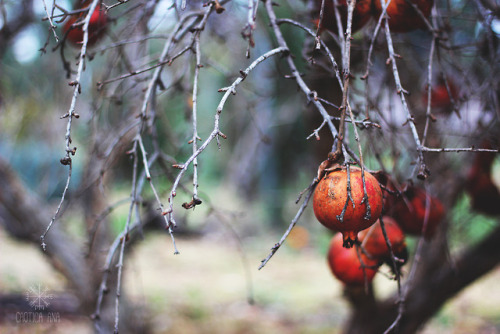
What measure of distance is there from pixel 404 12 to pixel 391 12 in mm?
35

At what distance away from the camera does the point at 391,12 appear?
1128 millimetres

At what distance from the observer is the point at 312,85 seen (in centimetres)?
197

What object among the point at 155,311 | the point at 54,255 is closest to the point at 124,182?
the point at 54,255

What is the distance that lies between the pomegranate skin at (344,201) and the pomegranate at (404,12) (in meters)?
0.50

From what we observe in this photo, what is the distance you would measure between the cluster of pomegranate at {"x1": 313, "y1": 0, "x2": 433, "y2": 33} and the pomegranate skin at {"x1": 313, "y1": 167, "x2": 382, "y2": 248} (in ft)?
1.54

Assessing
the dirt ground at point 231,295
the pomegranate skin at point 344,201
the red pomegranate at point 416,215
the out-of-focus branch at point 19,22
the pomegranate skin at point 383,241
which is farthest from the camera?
the dirt ground at point 231,295

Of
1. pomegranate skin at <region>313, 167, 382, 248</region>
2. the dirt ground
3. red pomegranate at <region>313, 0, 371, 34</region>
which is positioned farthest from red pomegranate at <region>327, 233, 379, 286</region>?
the dirt ground

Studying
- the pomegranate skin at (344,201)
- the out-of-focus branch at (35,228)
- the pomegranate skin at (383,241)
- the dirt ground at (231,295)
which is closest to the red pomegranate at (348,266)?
the pomegranate skin at (383,241)

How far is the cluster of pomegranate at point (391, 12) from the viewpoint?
1104mm

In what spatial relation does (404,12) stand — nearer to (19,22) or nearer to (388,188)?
(388,188)

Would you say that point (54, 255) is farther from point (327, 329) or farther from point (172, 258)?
point (172, 258)

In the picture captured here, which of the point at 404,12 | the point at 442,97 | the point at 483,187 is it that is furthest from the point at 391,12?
the point at 483,187

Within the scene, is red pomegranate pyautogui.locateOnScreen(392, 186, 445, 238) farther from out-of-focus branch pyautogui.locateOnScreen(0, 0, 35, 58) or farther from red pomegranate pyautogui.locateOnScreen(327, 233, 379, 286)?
out-of-focus branch pyautogui.locateOnScreen(0, 0, 35, 58)

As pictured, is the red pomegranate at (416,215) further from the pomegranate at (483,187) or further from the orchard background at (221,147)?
the pomegranate at (483,187)
